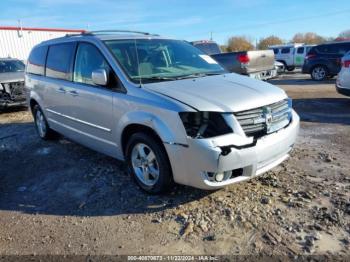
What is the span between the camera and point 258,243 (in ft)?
10.7

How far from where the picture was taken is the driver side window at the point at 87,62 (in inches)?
186

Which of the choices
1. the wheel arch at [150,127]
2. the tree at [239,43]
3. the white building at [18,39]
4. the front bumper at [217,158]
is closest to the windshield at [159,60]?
the wheel arch at [150,127]

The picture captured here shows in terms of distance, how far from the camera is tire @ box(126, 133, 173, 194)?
3.91 meters

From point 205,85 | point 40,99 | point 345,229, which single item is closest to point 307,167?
point 345,229

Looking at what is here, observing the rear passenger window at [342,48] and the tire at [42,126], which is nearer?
the tire at [42,126]

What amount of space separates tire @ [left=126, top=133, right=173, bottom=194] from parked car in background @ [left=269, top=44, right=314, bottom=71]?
23582 millimetres

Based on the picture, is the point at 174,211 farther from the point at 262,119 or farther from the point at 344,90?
the point at 344,90

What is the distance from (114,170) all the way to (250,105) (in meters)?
2.31

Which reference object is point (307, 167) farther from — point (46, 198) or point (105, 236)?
point (46, 198)

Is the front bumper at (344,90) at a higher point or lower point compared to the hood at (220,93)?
lower

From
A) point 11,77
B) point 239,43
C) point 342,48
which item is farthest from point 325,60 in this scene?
point 239,43

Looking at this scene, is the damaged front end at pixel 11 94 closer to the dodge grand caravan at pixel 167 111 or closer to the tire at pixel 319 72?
the dodge grand caravan at pixel 167 111

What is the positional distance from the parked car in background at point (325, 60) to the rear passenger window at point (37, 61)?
13.3 m

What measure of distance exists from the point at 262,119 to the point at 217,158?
731mm
